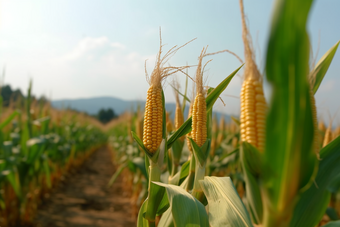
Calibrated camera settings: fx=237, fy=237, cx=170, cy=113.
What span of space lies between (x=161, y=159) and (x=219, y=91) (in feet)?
1.86

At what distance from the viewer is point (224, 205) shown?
1.08 metres

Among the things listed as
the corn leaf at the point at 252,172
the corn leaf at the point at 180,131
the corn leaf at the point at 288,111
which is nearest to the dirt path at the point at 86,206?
the corn leaf at the point at 180,131

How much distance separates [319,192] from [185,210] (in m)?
0.69

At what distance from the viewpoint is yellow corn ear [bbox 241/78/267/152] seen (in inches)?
32.1

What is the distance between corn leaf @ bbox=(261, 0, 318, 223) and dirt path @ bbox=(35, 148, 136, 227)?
5615 mm

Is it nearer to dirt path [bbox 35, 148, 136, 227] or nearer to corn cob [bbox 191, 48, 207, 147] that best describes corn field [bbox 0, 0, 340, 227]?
corn cob [bbox 191, 48, 207, 147]

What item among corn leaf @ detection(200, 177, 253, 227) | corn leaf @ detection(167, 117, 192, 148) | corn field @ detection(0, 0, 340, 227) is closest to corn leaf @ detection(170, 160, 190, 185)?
corn field @ detection(0, 0, 340, 227)

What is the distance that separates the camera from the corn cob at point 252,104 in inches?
32.1

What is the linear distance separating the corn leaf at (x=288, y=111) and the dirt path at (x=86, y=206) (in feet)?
18.4

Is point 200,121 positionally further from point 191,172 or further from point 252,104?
point 252,104

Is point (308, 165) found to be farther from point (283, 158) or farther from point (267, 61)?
point (267, 61)

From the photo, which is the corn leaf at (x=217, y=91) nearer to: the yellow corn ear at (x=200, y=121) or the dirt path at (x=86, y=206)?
the yellow corn ear at (x=200, y=121)

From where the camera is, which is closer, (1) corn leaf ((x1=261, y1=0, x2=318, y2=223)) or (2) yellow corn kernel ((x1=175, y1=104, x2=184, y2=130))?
(1) corn leaf ((x1=261, y1=0, x2=318, y2=223))

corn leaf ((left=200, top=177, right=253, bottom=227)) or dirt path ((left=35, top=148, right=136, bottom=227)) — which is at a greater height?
corn leaf ((left=200, top=177, right=253, bottom=227))
